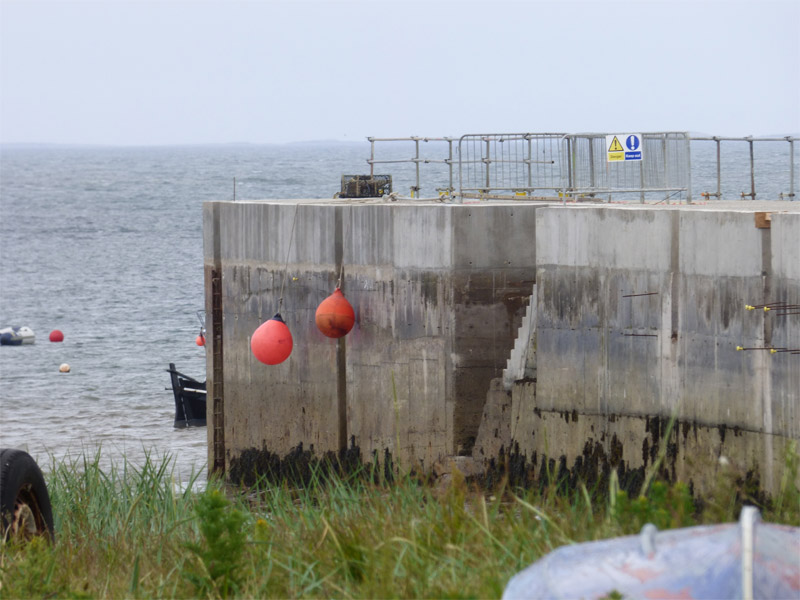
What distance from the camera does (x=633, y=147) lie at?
1588 centimetres

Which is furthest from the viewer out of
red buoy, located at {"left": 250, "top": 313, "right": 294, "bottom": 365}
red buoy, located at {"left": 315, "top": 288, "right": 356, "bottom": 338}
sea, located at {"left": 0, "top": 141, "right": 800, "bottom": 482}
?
sea, located at {"left": 0, "top": 141, "right": 800, "bottom": 482}

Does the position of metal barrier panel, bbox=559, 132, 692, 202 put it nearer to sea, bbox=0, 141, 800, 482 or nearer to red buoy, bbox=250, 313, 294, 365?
red buoy, bbox=250, 313, 294, 365

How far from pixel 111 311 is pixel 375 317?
93.9 ft

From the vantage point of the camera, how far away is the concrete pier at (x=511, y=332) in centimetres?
1177

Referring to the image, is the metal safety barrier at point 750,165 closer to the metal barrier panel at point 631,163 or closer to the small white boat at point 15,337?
the metal barrier panel at point 631,163

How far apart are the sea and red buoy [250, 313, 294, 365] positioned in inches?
67.6

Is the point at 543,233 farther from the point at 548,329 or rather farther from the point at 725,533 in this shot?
the point at 725,533

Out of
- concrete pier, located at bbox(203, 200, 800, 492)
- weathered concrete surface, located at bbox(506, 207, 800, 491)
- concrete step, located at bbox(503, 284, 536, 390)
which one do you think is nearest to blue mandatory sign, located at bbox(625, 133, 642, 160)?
concrete pier, located at bbox(203, 200, 800, 492)

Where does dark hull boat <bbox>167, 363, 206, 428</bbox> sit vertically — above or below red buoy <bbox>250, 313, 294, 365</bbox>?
below

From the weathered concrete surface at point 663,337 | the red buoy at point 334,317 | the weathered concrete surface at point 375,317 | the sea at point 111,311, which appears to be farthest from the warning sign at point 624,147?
the sea at point 111,311

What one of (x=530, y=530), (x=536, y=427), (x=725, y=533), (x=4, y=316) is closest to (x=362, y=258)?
(x=536, y=427)

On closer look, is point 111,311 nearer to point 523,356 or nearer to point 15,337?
point 15,337

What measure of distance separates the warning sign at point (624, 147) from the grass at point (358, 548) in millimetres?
9292

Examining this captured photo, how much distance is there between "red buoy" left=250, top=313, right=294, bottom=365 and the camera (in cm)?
1457
